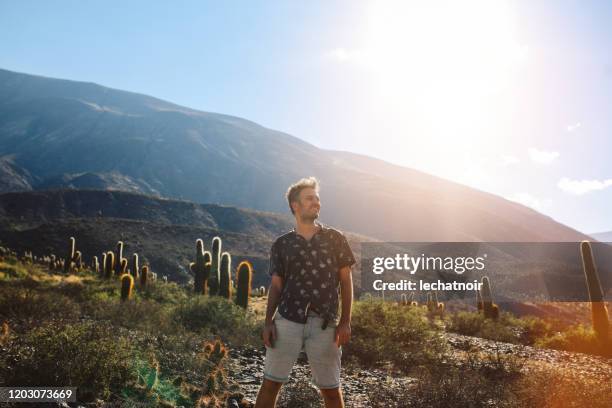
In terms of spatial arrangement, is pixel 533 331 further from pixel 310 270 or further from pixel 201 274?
pixel 310 270

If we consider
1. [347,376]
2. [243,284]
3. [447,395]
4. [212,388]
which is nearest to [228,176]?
[243,284]

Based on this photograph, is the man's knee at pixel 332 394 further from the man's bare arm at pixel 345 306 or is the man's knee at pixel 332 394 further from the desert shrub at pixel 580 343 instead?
the desert shrub at pixel 580 343

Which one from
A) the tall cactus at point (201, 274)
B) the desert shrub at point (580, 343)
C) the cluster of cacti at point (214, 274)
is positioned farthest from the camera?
the tall cactus at point (201, 274)

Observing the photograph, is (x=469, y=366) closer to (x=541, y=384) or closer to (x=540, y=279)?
(x=541, y=384)

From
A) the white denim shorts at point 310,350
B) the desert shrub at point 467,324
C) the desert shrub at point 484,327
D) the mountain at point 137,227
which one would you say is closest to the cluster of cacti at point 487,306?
the desert shrub at point 484,327

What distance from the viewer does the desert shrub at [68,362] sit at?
15.5 ft

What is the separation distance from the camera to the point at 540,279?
5159 centimetres

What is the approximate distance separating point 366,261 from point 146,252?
92.1ft

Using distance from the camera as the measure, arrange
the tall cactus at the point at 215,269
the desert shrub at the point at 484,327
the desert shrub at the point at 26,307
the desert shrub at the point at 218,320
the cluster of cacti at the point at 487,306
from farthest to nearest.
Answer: the tall cactus at the point at 215,269, the cluster of cacti at the point at 487,306, the desert shrub at the point at 484,327, the desert shrub at the point at 218,320, the desert shrub at the point at 26,307

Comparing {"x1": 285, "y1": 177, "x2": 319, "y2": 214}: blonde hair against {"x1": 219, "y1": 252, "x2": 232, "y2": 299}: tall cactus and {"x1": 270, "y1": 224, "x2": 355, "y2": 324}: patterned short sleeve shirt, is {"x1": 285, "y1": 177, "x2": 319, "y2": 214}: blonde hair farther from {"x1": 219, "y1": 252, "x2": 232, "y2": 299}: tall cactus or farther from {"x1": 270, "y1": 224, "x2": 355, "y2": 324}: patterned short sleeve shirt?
{"x1": 219, "y1": 252, "x2": 232, "y2": 299}: tall cactus

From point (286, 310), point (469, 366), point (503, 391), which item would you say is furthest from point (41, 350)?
point (469, 366)

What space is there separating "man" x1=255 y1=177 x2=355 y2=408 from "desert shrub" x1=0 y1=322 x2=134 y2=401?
7.77 feet

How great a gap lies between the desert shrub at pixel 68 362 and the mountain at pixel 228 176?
108m

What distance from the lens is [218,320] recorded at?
11.1 m
